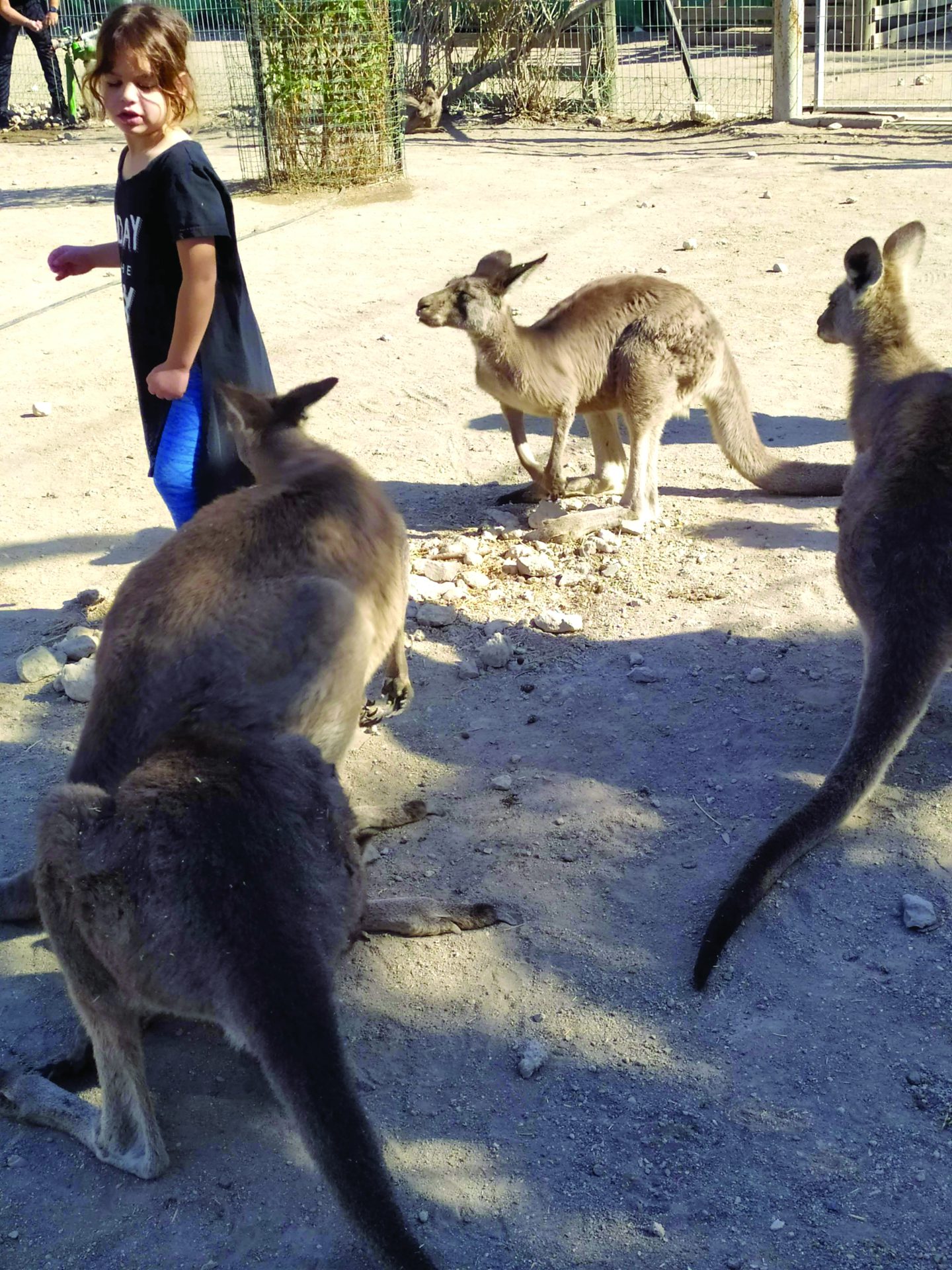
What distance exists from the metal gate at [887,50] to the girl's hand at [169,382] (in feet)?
35.2

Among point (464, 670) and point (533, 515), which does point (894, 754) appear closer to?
point (464, 670)

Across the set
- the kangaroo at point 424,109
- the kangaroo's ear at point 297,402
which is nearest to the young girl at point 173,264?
the kangaroo's ear at point 297,402

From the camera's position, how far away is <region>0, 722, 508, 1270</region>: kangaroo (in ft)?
6.18

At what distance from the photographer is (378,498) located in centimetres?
301

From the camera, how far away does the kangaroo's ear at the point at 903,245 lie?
4.00 m

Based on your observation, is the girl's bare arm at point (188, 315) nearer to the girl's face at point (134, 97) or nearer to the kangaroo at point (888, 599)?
the girl's face at point (134, 97)

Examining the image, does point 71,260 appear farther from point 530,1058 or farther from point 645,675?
point 530,1058

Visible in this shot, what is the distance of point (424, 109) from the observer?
12531mm

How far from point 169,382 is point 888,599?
6.34ft

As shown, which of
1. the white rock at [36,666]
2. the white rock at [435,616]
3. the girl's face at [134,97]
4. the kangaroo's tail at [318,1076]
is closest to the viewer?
the kangaroo's tail at [318,1076]

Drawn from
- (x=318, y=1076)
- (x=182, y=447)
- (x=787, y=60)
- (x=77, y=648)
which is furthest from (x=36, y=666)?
(x=787, y=60)

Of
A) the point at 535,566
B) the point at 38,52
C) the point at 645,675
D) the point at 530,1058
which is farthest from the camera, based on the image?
the point at 38,52

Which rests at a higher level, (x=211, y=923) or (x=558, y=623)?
(x=211, y=923)

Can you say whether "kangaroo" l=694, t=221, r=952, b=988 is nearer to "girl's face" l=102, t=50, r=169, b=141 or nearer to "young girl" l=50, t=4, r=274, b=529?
"young girl" l=50, t=4, r=274, b=529
